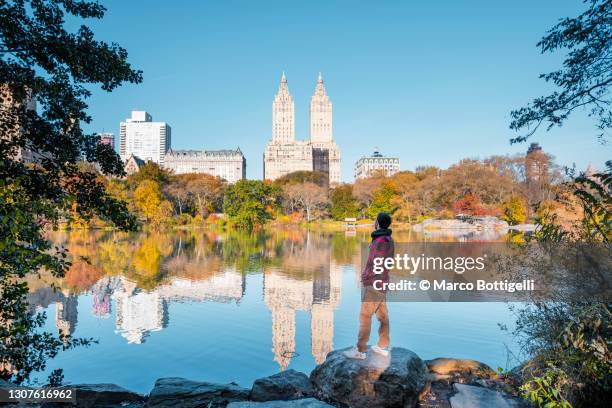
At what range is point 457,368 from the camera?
4.85 m

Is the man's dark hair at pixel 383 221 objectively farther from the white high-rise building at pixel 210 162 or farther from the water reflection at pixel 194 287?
the white high-rise building at pixel 210 162

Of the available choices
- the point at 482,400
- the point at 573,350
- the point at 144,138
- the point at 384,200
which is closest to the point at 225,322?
the point at 482,400

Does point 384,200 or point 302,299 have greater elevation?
point 384,200

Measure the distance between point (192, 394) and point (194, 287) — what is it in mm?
8349

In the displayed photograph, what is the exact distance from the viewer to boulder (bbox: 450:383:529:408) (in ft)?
10.7

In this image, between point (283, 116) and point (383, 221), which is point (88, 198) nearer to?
point (383, 221)

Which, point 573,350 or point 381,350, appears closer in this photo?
point 573,350

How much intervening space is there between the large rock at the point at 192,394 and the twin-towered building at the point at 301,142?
102629 millimetres

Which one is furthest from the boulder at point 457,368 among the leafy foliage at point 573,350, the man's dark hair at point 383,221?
the man's dark hair at point 383,221

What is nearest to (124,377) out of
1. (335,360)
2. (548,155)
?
(335,360)

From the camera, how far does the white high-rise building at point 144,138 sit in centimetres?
16450

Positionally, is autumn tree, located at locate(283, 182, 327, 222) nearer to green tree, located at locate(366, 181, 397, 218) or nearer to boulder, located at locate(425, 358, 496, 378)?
green tree, located at locate(366, 181, 397, 218)

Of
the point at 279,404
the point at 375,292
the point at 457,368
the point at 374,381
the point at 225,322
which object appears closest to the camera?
the point at 279,404

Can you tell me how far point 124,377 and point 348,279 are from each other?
329 inches
